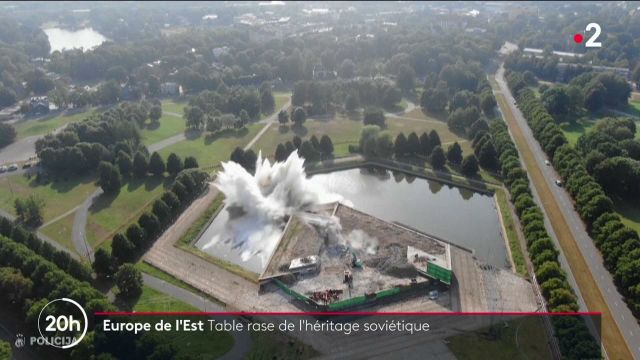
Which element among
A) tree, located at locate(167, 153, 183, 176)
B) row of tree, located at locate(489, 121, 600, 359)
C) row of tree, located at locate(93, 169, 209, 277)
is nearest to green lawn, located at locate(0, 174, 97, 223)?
tree, located at locate(167, 153, 183, 176)

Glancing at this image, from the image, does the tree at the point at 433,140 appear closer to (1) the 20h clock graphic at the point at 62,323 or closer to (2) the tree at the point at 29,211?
(1) the 20h clock graphic at the point at 62,323

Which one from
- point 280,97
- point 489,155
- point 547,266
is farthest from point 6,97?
point 547,266

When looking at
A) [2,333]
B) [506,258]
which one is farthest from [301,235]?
[2,333]

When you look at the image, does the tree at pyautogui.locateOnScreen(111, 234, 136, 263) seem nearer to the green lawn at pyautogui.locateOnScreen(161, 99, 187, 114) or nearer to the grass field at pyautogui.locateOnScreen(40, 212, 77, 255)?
the grass field at pyautogui.locateOnScreen(40, 212, 77, 255)

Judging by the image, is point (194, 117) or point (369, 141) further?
point (194, 117)

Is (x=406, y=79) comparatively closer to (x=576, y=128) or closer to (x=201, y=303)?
(x=576, y=128)

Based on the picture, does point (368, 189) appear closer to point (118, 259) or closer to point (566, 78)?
point (118, 259)

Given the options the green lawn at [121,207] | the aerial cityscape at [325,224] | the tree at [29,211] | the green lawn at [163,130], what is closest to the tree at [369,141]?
the aerial cityscape at [325,224]
